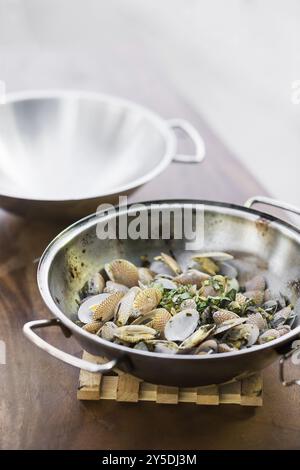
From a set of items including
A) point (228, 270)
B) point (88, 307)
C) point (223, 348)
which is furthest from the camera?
point (228, 270)

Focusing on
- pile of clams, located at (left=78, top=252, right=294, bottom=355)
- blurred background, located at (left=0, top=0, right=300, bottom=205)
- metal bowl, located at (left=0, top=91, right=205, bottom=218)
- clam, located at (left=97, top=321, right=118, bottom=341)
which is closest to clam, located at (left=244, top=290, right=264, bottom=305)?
pile of clams, located at (left=78, top=252, right=294, bottom=355)

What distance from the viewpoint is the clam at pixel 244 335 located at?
2.54 feet

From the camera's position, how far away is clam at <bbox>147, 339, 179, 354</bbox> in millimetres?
749

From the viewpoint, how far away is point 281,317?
834 mm

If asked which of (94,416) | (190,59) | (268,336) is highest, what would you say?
(190,59)

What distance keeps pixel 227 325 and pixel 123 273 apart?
20 centimetres

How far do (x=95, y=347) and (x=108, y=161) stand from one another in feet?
2.10

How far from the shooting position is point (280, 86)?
104 inches

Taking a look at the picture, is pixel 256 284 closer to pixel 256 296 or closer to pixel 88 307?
pixel 256 296

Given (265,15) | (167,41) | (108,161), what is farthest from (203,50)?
(108,161)

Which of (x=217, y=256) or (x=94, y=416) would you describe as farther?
(x=217, y=256)

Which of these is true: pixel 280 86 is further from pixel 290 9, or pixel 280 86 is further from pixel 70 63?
pixel 70 63

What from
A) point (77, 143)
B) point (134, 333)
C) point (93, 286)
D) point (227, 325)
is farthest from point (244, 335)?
point (77, 143)

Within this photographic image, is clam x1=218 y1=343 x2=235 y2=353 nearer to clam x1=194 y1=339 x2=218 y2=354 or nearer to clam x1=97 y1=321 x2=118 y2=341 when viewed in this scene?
clam x1=194 y1=339 x2=218 y2=354
